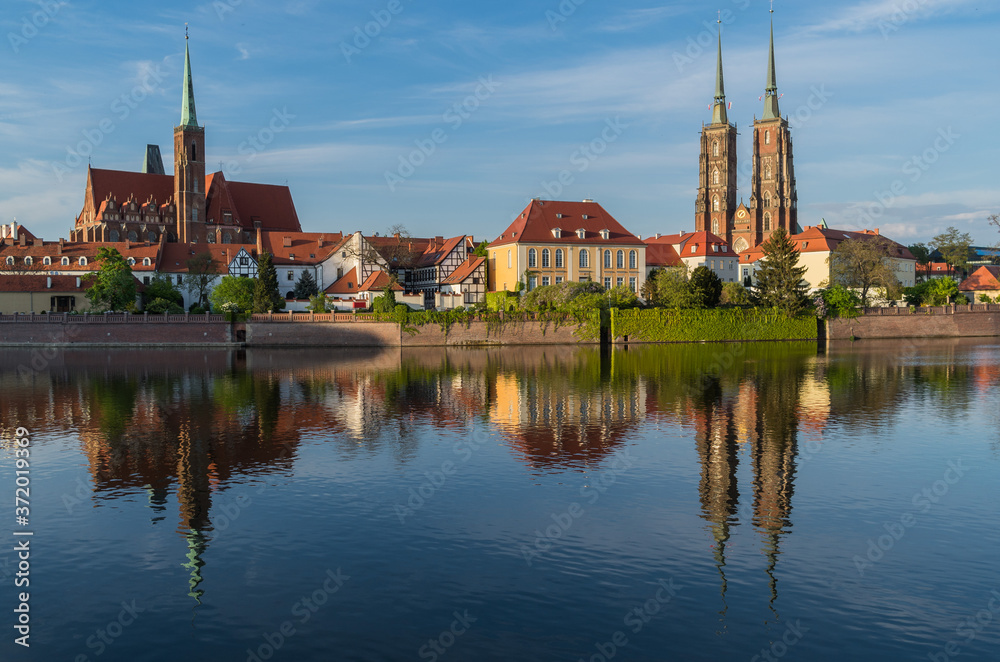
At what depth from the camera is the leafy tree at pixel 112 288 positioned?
7269 centimetres

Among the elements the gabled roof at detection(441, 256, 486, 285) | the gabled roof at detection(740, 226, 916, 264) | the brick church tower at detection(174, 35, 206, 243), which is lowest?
the gabled roof at detection(441, 256, 486, 285)

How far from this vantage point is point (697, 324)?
73.2 meters

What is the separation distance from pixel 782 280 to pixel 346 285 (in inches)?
1693

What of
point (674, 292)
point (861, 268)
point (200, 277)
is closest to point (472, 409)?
point (674, 292)

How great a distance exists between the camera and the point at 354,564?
13.8 metres

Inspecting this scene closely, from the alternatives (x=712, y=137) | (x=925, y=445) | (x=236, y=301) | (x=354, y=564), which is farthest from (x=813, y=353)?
(x=712, y=137)

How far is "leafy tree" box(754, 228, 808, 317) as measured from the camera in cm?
7606

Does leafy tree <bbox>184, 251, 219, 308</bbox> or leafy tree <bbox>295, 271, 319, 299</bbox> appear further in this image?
leafy tree <bbox>295, 271, 319, 299</bbox>

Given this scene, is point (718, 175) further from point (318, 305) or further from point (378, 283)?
point (318, 305)

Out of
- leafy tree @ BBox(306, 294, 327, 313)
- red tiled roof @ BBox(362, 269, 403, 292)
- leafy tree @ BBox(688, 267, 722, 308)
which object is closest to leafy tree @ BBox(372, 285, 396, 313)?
leafy tree @ BBox(306, 294, 327, 313)

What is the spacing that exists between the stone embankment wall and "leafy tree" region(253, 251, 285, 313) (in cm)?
5102

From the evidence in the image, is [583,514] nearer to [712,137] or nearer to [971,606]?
[971,606]

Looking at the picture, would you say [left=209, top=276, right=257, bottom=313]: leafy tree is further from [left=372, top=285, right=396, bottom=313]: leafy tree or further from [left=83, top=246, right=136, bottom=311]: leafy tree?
[left=372, top=285, right=396, bottom=313]: leafy tree

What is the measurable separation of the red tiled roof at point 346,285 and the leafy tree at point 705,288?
1353 inches
